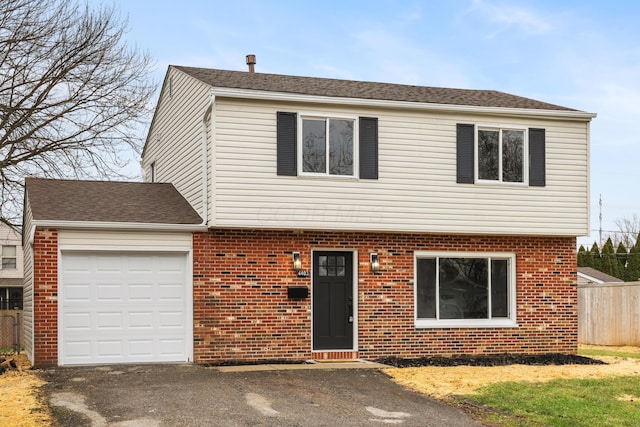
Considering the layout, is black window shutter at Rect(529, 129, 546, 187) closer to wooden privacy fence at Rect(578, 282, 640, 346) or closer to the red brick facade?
the red brick facade

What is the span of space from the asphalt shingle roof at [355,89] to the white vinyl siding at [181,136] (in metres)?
0.40

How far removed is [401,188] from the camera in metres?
16.5

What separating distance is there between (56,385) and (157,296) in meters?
3.38

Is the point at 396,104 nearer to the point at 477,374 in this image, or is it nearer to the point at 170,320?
the point at 477,374

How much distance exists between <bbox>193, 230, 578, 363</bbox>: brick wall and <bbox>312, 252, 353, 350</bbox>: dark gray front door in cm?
25

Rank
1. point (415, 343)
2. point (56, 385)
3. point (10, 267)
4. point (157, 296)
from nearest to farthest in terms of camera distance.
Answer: point (56, 385)
point (157, 296)
point (415, 343)
point (10, 267)

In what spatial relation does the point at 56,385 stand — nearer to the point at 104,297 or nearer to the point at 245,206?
the point at 104,297

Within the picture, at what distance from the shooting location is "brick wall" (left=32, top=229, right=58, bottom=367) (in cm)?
1474

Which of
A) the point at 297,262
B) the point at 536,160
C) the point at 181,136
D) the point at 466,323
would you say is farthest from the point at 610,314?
the point at 181,136

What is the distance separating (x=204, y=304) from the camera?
15.7 metres

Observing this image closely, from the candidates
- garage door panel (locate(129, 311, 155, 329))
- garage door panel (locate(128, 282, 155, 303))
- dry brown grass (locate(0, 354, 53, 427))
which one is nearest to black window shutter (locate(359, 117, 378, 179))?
garage door panel (locate(128, 282, 155, 303))

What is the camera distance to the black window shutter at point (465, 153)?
665 inches

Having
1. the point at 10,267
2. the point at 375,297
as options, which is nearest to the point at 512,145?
the point at 375,297

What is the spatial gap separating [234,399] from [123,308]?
4.76m
